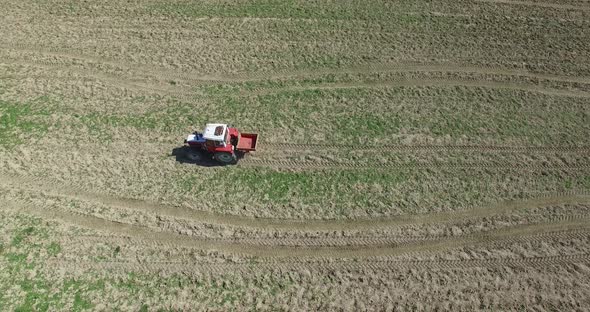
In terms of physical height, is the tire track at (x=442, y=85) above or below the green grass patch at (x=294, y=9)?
below

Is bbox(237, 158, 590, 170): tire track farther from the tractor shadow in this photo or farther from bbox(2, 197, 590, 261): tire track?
bbox(2, 197, 590, 261): tire track

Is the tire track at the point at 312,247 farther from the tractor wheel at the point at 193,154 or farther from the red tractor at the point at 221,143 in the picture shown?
the red tractor at the point at 221,143

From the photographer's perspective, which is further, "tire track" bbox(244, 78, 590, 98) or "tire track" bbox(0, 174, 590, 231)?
"tire track" bbox(244, 78, 590, 98)

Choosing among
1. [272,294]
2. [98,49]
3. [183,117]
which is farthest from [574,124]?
[98,49]

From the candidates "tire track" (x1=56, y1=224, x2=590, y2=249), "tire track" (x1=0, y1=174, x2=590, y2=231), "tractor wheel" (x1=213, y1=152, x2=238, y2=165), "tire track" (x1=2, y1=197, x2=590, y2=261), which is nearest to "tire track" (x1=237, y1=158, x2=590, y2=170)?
"tractor wheel" (x1=213, y1=152, x2=238, y2=165)

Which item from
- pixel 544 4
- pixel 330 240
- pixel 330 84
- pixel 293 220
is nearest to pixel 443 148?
pixel 330 84

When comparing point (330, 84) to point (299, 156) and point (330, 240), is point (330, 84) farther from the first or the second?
point (330, 240)

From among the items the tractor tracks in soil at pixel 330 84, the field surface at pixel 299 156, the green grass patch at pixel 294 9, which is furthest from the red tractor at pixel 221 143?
the green grass patch at pixel 294 9

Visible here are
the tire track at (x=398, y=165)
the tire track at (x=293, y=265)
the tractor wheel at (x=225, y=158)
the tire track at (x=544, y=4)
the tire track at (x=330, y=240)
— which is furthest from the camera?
the tire track at (x=544, y=4)
